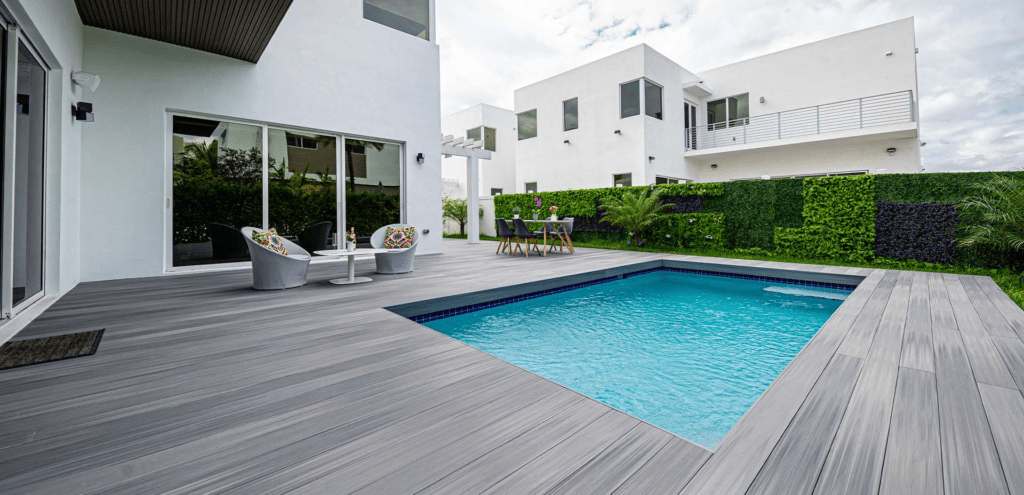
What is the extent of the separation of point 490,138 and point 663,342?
16.4m

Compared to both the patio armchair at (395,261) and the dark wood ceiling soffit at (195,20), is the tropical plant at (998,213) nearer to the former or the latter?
the patio armchair at (395,261)

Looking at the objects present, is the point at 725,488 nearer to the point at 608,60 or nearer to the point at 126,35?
the point at 126,35

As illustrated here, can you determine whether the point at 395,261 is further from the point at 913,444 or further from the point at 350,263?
the point at 913,444

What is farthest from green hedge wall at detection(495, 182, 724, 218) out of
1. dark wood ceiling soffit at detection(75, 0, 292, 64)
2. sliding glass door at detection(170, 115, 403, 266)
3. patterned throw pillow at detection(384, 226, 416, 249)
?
dark wood ceiling soffit at detection(75, 0, 292, 64)

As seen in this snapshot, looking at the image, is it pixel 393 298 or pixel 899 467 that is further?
pixel 393 298

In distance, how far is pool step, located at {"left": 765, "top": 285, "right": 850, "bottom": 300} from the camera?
5352 mm

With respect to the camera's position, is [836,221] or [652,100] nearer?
[836,221]

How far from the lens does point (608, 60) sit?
1317cm

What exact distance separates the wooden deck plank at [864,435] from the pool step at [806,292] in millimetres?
3406

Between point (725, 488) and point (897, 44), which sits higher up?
point (897, 44)

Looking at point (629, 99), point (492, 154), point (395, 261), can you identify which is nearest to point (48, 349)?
point (395, 261)

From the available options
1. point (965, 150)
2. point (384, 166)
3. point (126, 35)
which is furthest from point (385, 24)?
point (965, 150)

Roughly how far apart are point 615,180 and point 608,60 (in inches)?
151

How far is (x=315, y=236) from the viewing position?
282 inches
